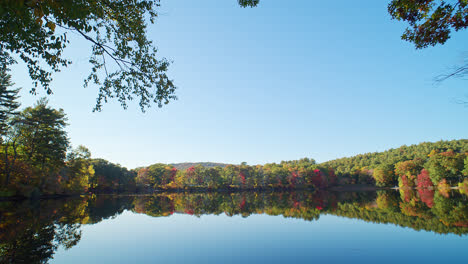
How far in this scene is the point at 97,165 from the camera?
68.1 m

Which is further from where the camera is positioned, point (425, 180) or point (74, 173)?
point (425, 180)

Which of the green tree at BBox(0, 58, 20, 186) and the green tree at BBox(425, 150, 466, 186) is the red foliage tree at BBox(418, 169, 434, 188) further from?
the green tree at BBox(0, 58, 20, 186)

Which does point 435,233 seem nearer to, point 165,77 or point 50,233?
point 165,77

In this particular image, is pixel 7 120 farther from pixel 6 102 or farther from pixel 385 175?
pixel 385 175

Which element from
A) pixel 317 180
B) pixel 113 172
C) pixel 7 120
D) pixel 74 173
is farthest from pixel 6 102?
pixel 317 180

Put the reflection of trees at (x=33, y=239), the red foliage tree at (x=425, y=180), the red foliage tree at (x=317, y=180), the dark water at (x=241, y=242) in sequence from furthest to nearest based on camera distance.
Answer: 1. the red foliage tree at (x=317, y=180)
2. the red foliage tree at (x=425, y=180)
3. the dark water at (x=241, y=242)
4. the reflection of trees at (x=33, y=239)

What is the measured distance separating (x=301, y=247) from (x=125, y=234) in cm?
933

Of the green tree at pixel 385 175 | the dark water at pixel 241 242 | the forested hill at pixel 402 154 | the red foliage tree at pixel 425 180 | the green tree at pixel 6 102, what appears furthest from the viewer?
the forested hill at pixel 402 154

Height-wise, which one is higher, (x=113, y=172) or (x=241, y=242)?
(x=113, y=172)

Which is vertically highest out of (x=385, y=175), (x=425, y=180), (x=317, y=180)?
(x=385, y=175)

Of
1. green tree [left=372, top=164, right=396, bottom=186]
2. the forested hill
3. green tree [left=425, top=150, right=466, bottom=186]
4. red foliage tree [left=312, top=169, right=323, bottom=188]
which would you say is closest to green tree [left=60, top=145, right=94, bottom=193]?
red foliage tree [left=312, top=169, right=323, bottom=188]

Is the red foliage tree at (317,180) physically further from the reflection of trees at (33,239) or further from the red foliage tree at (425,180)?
the reflection of trees at (33,239)

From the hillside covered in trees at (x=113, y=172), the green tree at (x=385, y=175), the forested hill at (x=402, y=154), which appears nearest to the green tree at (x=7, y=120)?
the hillside covered in trees at (x=113, y=172)

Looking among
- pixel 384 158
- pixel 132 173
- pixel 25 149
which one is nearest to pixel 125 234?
pixel 25 149
